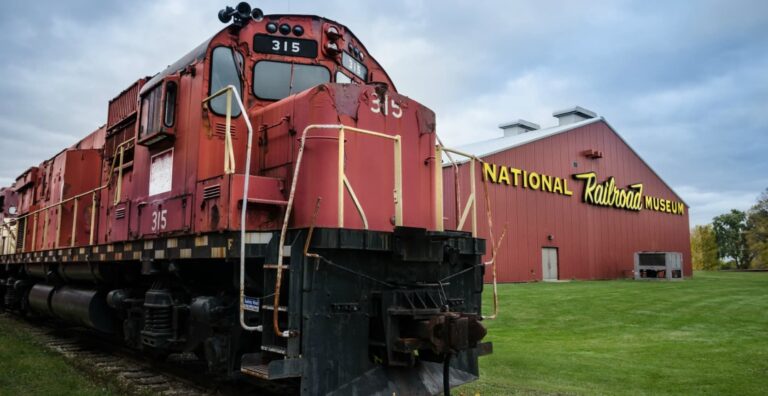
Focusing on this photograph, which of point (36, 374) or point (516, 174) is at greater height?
point (516, 174)

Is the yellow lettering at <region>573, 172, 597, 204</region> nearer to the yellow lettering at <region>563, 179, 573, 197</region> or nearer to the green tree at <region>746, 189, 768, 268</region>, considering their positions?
the yellow lettering at <region>563, 179, 573, 197</region>

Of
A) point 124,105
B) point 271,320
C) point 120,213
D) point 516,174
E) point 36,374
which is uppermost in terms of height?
point 516,174

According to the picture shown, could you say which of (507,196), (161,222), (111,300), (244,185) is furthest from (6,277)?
(507,196)

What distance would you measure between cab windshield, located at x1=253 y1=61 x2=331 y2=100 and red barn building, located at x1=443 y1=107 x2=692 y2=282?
1477 cm

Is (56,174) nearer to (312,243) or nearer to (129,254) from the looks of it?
(129,254)

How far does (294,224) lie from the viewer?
5.26 metres

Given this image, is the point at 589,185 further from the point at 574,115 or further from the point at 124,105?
the point at 124,105

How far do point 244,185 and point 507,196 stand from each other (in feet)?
69.9

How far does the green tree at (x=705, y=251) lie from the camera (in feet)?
251

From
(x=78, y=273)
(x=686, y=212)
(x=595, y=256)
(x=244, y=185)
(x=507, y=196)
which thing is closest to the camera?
(x=244, y=185)

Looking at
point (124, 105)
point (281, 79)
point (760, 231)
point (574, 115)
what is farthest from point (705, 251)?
point (281, 79)

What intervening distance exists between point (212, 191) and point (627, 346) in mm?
7709

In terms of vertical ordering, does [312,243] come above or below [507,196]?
below

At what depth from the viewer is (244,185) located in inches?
195
